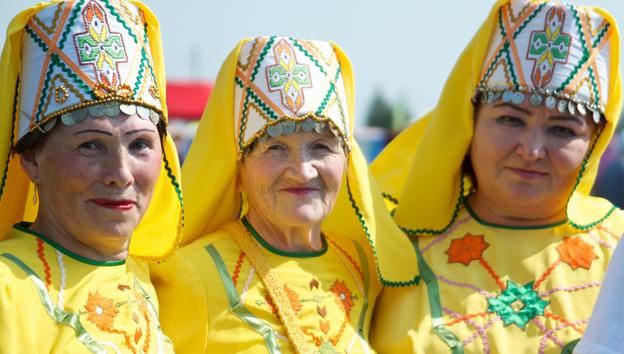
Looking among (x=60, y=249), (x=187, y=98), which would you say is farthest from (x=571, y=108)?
(x=187, y=98)

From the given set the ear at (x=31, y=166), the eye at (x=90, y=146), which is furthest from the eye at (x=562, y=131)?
the ear at (x=31, y=166)

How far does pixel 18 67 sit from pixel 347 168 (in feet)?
5.21

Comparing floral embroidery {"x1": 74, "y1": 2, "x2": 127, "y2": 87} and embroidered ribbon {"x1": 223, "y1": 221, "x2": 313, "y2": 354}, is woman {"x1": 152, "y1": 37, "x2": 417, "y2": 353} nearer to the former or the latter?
embroidered ribbon {"x1": 223, "y1": 221, "x2": 313, "y2": 354}

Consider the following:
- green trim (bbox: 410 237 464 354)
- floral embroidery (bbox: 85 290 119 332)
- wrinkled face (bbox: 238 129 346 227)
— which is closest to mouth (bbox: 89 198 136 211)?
floral embroidery (bbox: 85 290 119 332)

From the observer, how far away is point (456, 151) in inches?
182

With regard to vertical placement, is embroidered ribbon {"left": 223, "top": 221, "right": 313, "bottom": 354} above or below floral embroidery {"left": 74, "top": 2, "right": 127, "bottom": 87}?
below

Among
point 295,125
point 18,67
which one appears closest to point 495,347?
point 295,125

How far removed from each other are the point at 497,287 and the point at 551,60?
107cm

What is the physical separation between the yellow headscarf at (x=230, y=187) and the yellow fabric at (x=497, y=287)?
166 mm

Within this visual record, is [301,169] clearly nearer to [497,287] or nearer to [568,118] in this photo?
[497,287]

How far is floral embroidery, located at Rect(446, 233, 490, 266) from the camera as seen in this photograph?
4.50m

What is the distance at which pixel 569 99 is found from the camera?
445 cm

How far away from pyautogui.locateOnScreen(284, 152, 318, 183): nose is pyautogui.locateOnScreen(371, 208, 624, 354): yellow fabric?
0.74 meters

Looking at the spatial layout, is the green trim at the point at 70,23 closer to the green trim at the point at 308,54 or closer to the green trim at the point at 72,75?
the green trim at the point at 72,75
